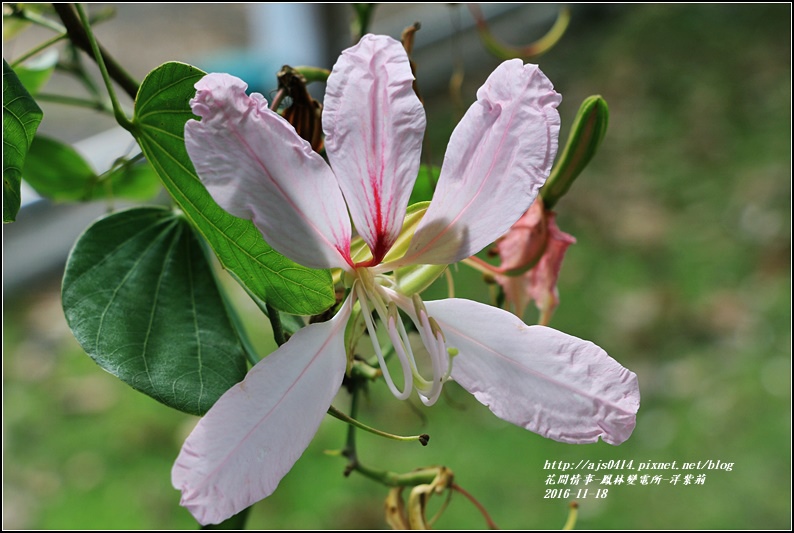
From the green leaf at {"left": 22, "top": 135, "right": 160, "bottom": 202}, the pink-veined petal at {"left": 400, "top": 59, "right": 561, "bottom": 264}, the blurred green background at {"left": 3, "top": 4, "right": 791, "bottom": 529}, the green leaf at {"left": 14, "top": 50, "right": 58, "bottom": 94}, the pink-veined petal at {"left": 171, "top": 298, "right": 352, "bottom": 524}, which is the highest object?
the pink-veined petal at {"left": 400, "top": 59, "right": 561, "bottom": 264}

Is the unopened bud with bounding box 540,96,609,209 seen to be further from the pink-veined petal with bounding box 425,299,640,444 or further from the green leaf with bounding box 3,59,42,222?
the green leaf with bounding box 3,59,42,222

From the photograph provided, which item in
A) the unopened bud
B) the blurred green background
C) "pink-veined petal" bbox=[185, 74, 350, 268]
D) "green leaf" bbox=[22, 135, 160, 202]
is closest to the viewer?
"pink-veined petal" bbox=[185, 74, 350, 268]

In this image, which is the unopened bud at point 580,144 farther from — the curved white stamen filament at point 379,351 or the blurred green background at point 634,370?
the blurred green background at point 634,370

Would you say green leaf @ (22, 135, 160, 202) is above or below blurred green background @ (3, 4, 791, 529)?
above

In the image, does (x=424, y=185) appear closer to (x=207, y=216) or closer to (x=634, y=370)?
(x=207, y=216)

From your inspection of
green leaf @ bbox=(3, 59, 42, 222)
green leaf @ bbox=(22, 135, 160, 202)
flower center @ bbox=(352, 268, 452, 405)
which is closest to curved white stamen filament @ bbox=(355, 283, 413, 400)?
flower center @ bbox=(352, 268, 452, 405)

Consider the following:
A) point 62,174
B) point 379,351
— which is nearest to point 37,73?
point 62,174
